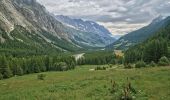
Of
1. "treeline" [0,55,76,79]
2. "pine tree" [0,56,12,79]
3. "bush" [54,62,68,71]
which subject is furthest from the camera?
"bush" [54,62,68,71]

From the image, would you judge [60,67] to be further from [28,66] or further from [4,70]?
[4,70]

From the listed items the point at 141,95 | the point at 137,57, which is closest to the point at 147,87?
the point at 141,95

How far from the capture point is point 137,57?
504ft

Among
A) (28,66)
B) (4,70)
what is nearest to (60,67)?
(28,66)

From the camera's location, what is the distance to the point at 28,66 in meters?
154

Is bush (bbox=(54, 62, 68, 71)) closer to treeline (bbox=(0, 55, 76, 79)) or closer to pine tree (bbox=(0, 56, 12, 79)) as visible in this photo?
treeline (bbox=(0, 55, 76, 79))

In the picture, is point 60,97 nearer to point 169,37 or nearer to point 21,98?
point 21,98

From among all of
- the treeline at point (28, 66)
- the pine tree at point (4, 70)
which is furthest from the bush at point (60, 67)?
the pine tree at point (4, 70)

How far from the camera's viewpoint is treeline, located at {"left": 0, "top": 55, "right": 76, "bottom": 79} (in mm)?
A: 128000

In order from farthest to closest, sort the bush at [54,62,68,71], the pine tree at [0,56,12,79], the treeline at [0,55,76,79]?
1. the bush at [54,62,68,71]
2. the treeline at [0,55,76,79]
3. the pine tree at [0,56,12,79]

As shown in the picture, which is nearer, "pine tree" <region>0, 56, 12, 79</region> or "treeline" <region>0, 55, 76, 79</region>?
"pine tree" <region>0, 56, 12, 79</region>

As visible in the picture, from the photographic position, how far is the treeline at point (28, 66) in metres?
128

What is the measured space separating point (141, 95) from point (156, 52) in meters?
93.2

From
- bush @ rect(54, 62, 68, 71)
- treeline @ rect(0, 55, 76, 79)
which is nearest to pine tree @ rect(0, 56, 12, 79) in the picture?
treeline @ rect(0, 55, 76, 79)
